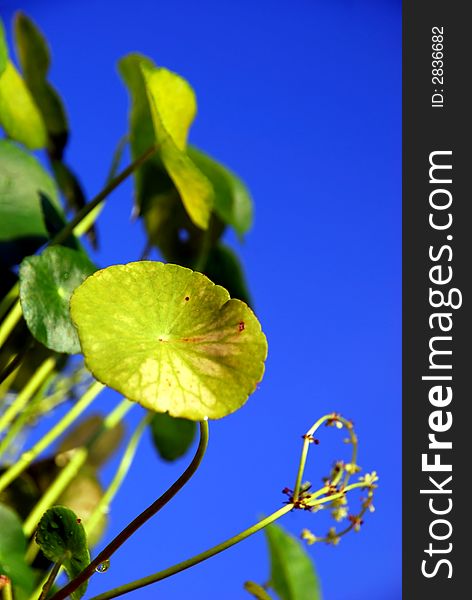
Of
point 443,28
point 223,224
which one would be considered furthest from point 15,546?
point 443,28

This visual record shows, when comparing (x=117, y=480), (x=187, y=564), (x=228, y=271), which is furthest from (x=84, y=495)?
(x=187, y=564)

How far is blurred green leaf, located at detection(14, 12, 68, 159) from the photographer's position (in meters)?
0.77

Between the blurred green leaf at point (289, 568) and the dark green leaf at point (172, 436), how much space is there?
9.6 inches

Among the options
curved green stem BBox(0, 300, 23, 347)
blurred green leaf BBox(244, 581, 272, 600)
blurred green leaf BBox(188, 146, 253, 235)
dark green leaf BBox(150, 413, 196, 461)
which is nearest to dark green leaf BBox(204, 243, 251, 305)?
blurred green leaf BBox(188, 146, 253, 235)

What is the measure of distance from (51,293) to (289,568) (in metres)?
0.33

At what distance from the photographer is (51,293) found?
514mm

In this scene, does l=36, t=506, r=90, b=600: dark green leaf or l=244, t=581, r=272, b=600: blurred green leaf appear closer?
l=36, t=506, r=90, b=600: dark green leaf

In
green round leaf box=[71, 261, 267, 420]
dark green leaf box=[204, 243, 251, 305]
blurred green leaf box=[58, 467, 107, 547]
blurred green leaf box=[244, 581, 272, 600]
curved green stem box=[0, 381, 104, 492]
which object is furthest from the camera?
dark green leaf box=[204, 243, 251, 305]

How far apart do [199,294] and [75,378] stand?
0.54 m

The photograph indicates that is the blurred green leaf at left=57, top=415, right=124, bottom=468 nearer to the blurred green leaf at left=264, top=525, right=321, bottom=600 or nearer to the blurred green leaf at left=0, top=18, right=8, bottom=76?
the blurred green leaf at left=264, top=525, right=321, bottom=600

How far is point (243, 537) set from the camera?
Result: 1.14 ft

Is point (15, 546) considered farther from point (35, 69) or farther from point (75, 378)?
point (35, 69)

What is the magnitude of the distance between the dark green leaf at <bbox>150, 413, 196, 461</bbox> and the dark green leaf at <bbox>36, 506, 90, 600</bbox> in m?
0.52

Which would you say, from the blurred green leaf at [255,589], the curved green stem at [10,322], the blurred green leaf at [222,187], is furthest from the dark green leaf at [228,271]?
the blurred green leaf at [255,589]
